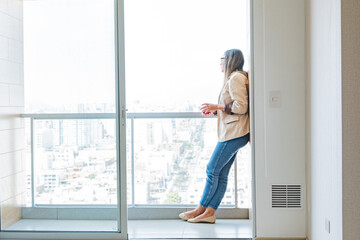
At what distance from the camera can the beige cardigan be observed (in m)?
3.91

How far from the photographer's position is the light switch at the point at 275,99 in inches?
141

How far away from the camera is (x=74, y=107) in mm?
3729

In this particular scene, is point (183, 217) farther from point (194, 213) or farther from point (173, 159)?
point (173, 159)

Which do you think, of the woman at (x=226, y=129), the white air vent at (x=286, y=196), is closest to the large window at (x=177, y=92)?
the woman at (x=226, y=129)

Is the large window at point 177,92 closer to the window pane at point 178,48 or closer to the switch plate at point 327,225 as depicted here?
the window pane at point 178,48

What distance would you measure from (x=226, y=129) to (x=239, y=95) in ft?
1.09

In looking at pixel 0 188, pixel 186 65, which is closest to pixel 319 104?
pixel 186 65

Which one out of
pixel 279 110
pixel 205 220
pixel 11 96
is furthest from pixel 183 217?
pixel 11 96

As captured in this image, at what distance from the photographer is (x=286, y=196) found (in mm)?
3617

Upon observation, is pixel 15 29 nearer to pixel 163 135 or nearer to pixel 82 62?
pixel 82 62

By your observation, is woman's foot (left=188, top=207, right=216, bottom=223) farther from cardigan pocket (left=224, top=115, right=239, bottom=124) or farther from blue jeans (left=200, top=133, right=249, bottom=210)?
cardigan pocket (left=224, top=115, right=239, bottom=124)

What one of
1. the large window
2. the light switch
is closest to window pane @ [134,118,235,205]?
the large window

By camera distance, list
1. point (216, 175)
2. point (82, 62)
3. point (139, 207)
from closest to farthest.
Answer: point (82, 62), point (216, 175), point (139, 207)

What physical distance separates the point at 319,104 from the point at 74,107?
1840 millimetres
